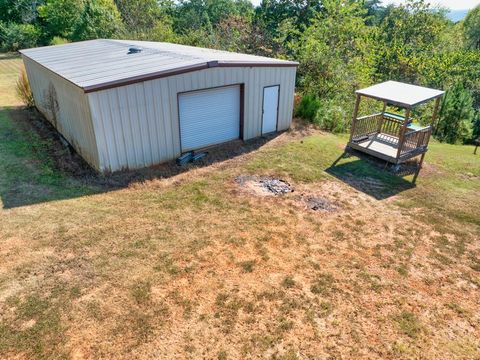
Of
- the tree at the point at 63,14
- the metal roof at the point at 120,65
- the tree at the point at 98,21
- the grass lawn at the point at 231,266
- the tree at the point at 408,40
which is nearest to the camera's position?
the grass lawn at the point at 231,266

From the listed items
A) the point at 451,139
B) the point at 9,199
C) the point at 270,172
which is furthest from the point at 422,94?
the point at 9,199

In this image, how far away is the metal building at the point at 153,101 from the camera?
8.45 metres

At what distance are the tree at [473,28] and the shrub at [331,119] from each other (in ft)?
111

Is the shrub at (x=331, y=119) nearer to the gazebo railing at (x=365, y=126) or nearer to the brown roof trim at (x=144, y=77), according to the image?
the gazebo railing at (x=365, y=126)

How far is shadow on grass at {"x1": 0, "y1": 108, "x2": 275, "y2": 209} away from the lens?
8055 millimetres

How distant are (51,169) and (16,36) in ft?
93.2

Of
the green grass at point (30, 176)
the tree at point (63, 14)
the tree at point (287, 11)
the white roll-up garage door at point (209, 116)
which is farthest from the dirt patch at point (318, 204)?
the tree at point (63, 14)

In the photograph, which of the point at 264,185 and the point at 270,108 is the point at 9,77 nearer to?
the point at 270,108

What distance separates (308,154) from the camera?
1129 centimetres

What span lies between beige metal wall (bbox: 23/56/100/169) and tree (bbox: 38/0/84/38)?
1844cm

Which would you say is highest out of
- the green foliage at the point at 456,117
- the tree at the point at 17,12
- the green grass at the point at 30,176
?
the tree at the point at 17,12

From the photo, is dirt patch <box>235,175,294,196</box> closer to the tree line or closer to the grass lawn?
the grass lawn

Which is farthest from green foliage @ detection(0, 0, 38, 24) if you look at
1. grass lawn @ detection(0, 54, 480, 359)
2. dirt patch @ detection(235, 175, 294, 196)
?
dirt patch @ detection(235, 175, 294, 196)

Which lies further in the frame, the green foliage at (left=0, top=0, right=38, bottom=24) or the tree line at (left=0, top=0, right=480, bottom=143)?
the green foliage at (left=0, top=0, right=38, bottom=24)
